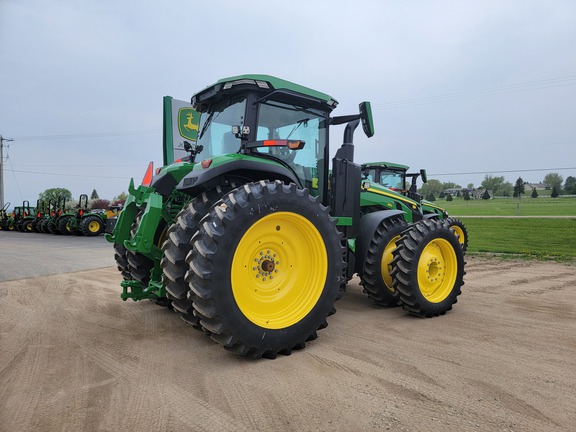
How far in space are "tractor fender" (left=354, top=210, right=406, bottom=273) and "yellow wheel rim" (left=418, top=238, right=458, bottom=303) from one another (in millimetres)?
640

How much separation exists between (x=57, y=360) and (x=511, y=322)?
175 inches

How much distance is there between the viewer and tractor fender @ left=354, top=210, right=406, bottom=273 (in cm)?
463

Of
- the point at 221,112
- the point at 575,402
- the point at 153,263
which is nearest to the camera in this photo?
the point at 575,402

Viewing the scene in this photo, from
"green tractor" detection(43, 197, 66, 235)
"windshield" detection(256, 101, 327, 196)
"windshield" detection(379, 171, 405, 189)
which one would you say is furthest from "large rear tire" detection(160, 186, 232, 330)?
"green tractor" detection(43, 197, 66, 235)

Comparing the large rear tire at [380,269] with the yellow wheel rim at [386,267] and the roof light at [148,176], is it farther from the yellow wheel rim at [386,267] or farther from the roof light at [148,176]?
the roof light at [148,176]

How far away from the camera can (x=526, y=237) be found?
484 inches

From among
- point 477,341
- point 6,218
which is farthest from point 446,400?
point 6,218

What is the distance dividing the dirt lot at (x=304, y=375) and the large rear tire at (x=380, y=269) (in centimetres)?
20

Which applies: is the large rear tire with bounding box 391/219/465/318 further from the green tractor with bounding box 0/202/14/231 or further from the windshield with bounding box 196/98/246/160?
the green tractor with bounding box 0/202/14/231

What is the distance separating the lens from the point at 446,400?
2385 mm

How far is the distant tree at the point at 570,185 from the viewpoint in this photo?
84.5 feet

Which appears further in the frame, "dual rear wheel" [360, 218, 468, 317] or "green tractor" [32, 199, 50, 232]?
"green tractor" [32, 199, 50, 232]

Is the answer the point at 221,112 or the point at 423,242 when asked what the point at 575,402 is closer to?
the point at 423,242

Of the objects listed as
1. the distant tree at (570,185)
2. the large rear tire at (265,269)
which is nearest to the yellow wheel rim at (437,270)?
the large rear tire at (265,269)
